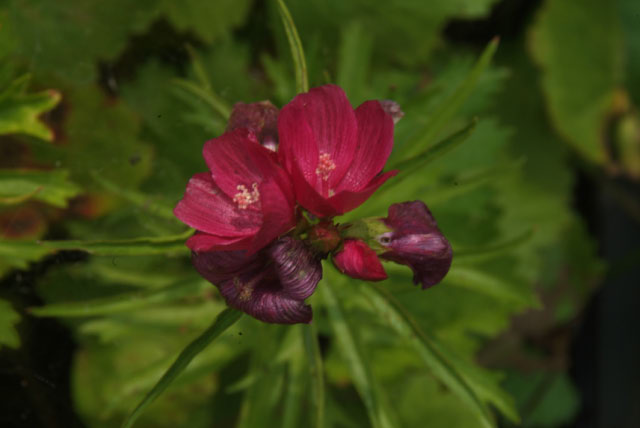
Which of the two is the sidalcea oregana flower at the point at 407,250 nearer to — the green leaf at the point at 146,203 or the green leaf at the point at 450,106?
the green leaf at the point at 450,106

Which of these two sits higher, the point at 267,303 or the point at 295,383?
the point at 267,303

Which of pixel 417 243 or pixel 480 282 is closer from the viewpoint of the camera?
pixel 417 243

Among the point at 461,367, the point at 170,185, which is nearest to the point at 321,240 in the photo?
the point at 461,367

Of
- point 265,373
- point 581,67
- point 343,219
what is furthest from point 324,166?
point 581,67

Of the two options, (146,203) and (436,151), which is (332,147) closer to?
(436,151)

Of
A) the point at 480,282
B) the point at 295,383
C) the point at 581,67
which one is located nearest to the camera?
the point at 480,282

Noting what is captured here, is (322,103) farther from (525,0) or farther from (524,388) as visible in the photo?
(524,388)
